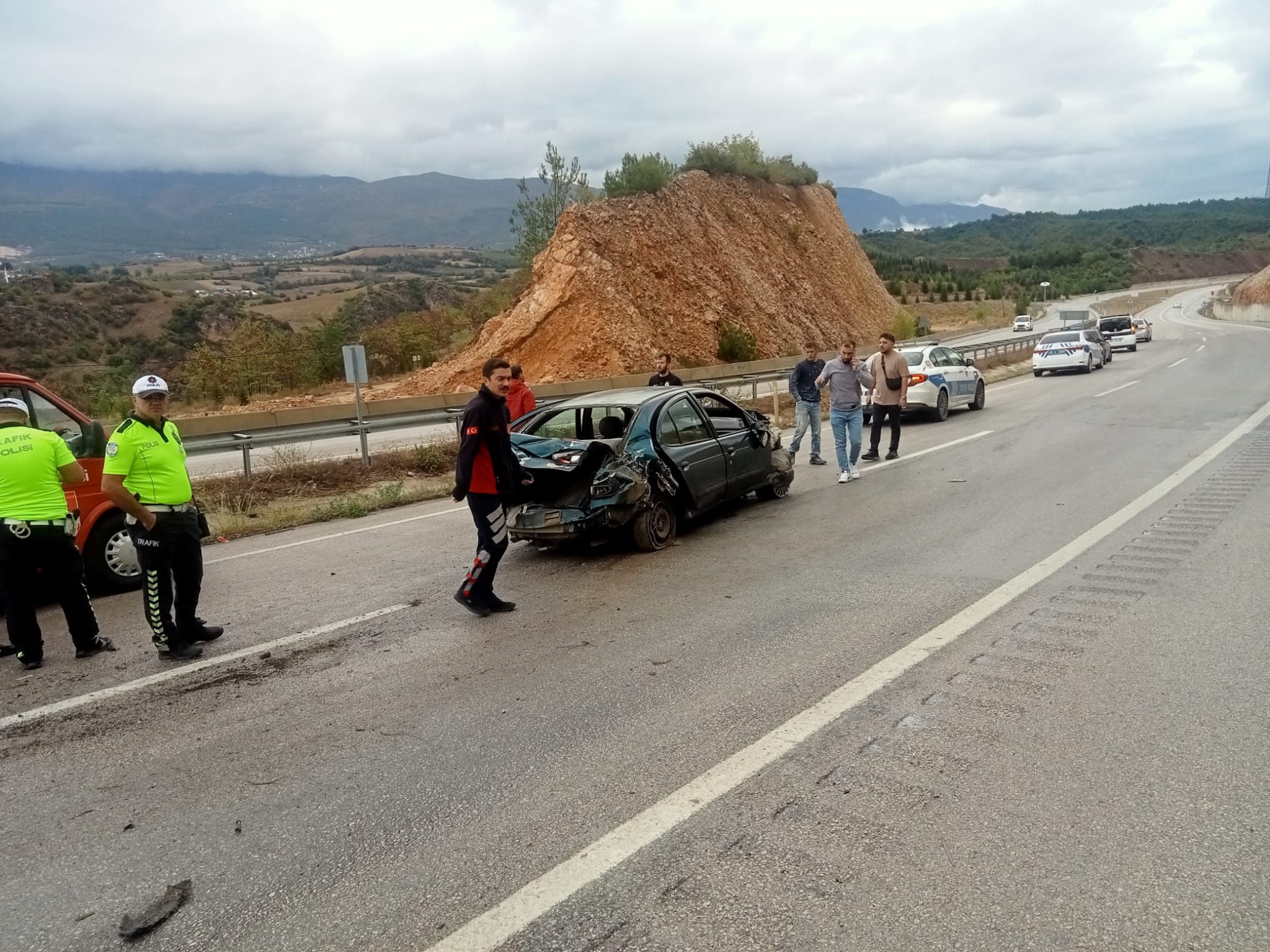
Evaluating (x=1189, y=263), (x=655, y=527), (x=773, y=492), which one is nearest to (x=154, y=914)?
(x=655, y=527)

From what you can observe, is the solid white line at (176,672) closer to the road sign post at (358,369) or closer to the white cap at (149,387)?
the white cap at (149,387)

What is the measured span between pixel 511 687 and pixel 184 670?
7.26 feet

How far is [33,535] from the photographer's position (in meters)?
5.94

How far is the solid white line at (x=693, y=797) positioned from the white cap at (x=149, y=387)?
4.09 metres

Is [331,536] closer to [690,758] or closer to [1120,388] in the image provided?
[690,758]

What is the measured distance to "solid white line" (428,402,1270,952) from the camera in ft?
9.71

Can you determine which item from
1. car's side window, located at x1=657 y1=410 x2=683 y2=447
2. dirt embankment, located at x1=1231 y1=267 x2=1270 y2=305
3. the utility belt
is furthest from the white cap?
dirt embankment, located at x1=1231 y1=267 x2=1270 y2=305

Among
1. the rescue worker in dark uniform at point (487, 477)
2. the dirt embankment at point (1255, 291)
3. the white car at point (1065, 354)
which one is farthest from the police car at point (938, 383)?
the dirt embankment at point (1255, 291)

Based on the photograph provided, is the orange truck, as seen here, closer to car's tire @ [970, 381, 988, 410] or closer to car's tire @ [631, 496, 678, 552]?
car's tire @ [631, 496, 678, 552]

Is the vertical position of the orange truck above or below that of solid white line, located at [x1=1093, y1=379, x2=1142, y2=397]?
above

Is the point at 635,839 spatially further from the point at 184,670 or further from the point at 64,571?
the point at 64,571

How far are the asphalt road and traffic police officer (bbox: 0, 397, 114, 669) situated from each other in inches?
10.5

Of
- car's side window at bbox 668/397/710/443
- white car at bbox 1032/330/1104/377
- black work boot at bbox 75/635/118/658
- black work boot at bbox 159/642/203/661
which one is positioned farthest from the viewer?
white car at bbox 1032/330/1104/377

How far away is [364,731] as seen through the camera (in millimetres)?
4602
